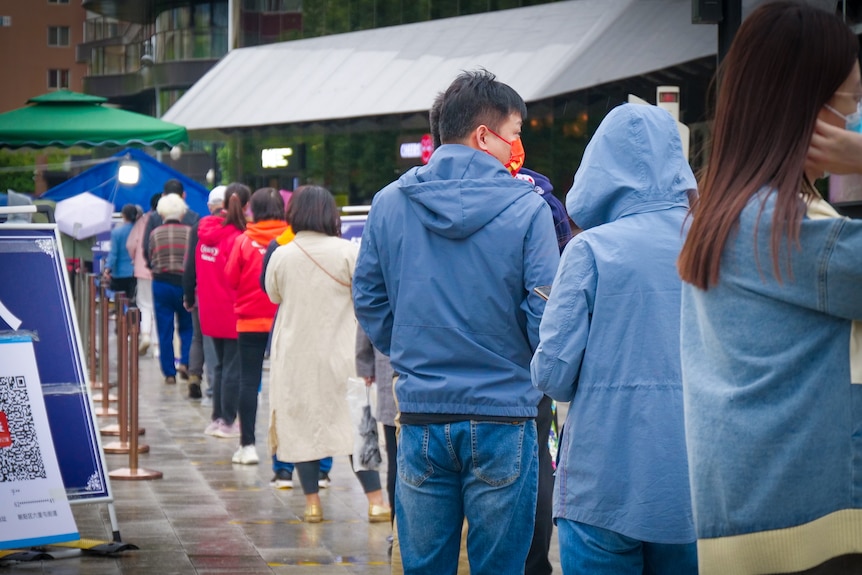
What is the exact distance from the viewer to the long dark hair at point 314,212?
8.46 meters

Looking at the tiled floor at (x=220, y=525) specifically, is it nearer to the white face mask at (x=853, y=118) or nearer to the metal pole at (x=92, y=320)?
the metal pole at (x=92, y=320)

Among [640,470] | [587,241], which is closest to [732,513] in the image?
[640,470]

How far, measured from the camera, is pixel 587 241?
3535mm

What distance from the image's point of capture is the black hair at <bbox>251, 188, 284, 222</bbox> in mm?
10234

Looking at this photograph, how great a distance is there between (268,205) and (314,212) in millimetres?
1853

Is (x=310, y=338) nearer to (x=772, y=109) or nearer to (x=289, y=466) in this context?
(x=289, y=466)

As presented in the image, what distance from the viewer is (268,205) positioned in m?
10.2

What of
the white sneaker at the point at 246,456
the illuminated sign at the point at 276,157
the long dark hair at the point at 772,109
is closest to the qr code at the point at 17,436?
the white sneaker at the point at 246,456

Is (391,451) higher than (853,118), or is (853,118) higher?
(853,118)

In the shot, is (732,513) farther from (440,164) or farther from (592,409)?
(440,164)

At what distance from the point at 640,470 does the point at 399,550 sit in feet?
3.83

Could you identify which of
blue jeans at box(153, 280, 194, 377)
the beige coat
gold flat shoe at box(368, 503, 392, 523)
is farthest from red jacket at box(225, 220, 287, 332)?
blue jeans at box(153, 280, 194, 377)

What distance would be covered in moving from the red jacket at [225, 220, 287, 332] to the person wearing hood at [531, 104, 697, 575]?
6841 mm

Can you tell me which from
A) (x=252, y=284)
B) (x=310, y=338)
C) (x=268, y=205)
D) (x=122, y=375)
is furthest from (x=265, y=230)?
(x=310, y=338)
